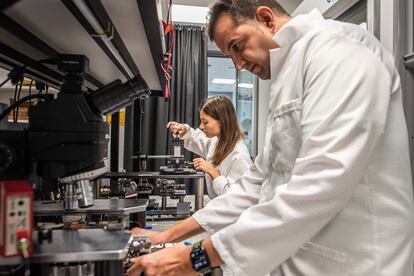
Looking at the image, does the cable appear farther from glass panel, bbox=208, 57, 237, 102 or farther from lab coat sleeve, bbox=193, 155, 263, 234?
glass panel, bbox=208, 57, 237, 102

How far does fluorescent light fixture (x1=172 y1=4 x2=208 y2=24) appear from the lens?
12.3ft

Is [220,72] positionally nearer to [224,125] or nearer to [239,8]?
[224,125]

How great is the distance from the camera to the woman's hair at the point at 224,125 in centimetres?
232

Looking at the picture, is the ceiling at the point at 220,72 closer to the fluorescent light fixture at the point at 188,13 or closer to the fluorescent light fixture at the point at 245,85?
the fluorescent light fixture at the point at 245,85

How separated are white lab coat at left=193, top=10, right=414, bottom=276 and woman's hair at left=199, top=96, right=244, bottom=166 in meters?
1.48

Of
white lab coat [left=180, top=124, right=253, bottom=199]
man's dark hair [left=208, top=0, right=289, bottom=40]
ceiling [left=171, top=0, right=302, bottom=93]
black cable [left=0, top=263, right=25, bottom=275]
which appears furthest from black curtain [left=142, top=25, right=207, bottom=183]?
black cable [left=0, top=263, right=25, bottom=275]

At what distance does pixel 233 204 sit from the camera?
43.6 inches

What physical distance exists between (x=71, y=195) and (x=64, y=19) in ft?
1.66

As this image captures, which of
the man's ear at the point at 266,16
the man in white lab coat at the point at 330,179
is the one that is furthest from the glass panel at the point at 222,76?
the man in white lab coat at the point at 330,179

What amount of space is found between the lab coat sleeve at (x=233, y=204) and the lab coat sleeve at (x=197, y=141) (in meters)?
1.88

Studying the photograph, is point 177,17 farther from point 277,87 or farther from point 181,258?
point 181,258

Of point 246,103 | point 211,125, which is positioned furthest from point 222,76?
point 211,125

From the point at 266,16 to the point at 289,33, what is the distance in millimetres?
96

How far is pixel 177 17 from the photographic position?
395cm
